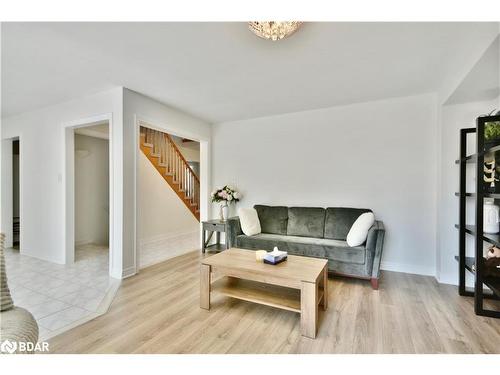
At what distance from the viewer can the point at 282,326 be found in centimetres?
196

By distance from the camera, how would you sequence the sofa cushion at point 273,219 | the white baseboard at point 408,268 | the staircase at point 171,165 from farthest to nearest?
the staircase at point 171,165 → the sofa cushion at point 273,219 → the white baseboard at point 408,268

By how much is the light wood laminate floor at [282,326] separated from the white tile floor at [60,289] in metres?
0.18

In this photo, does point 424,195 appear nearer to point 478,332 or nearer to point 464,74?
point 464,74

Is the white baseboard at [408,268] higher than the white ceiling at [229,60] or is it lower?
lower

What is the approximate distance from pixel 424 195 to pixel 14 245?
7134 mm

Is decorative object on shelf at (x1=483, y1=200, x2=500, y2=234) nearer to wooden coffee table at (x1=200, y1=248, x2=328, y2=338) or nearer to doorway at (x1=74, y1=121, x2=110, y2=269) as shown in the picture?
wooden coffee table at (x1=200, y1=248, x2=328, y2=338)

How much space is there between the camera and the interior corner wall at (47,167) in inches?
132

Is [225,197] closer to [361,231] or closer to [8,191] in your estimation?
[361,231]

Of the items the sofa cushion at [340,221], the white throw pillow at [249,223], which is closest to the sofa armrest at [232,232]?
the white throw pillow at [249,223]

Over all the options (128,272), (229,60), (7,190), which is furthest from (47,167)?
(229,60)

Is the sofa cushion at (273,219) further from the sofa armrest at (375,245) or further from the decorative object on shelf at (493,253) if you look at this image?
the decorative object on shelf at (493,253)

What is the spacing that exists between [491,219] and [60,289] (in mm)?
4525
